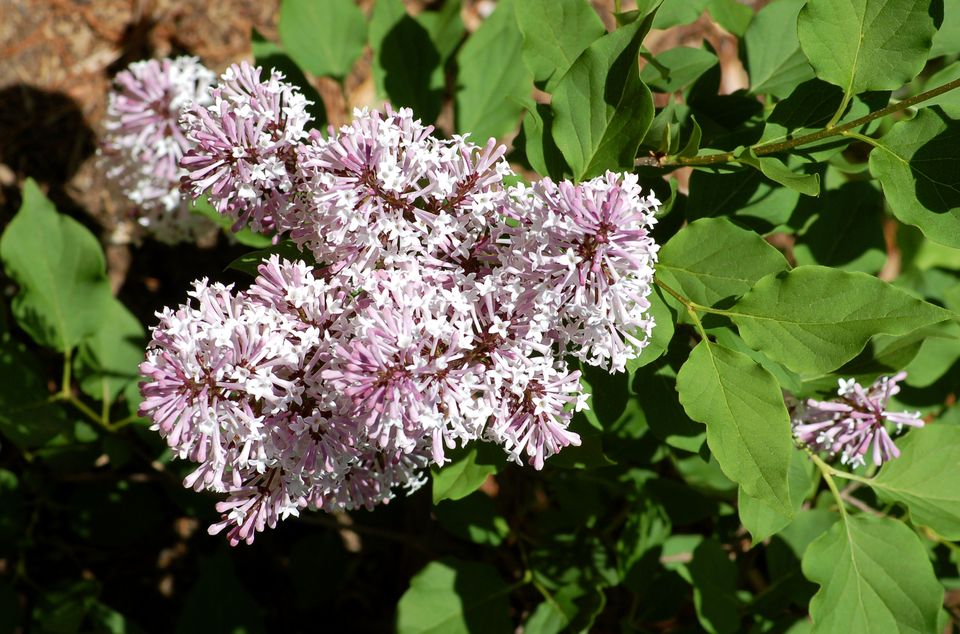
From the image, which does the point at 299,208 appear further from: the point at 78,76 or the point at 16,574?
the point at 78,76

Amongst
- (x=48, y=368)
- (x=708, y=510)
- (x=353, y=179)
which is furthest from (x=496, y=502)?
(x=353, y=179)

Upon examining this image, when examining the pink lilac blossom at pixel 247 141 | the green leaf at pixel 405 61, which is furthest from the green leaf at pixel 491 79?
the pink lilac blossom at pixel 247 141

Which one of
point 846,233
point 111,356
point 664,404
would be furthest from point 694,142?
point 111,356

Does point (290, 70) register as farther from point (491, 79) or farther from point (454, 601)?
point (454, 601)

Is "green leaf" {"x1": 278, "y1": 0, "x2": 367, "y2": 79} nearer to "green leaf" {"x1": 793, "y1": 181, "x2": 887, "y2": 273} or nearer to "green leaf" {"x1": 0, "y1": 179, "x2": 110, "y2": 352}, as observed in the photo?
"green leaf" {"x1": 0, "y1": 179, "x2": 110, "y2": 352}

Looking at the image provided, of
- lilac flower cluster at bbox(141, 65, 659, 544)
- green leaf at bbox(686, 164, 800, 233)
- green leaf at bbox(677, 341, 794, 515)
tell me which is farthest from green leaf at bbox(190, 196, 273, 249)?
green leaf at bbox(677, 341, 794, 515)
